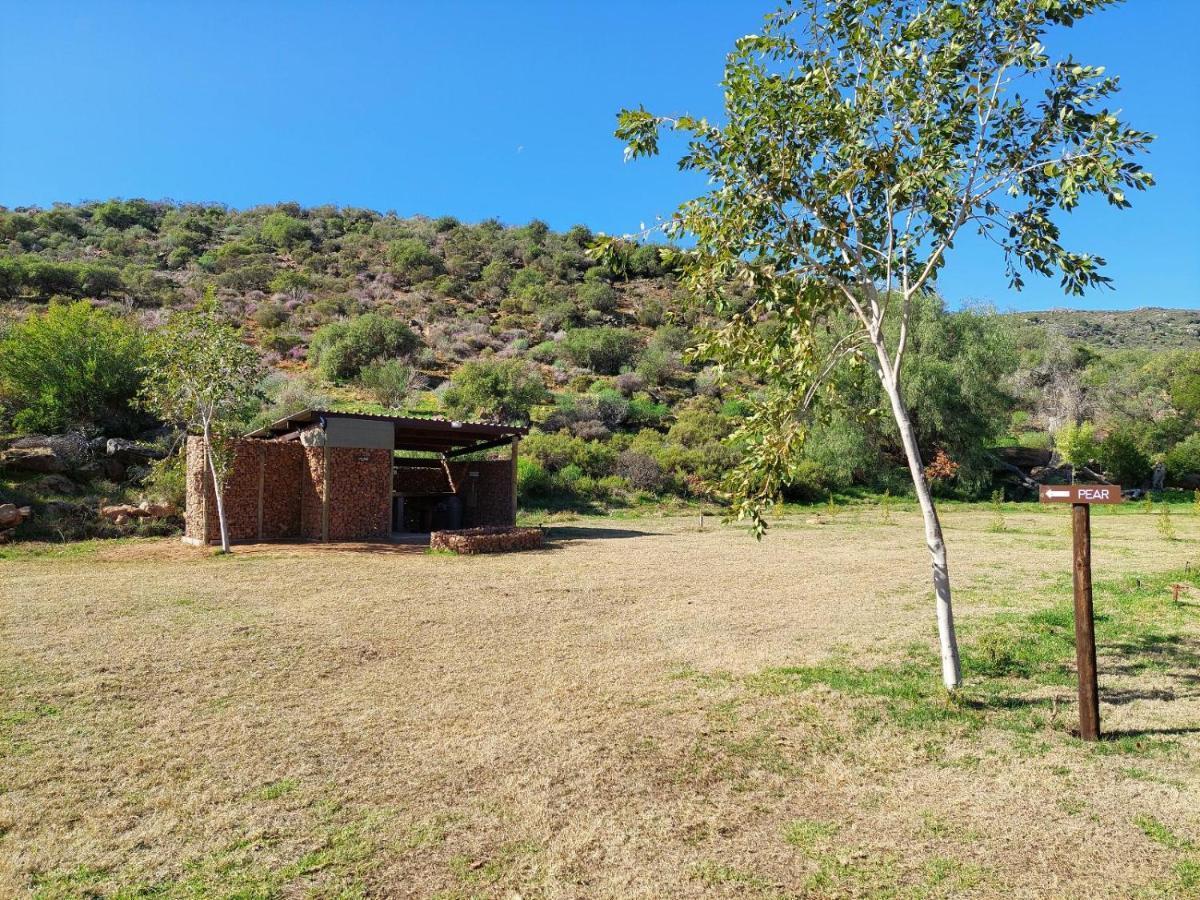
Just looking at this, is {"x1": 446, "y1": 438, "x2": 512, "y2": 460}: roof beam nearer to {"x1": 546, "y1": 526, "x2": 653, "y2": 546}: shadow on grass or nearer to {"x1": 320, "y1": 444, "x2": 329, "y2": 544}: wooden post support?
{"x1": 546, "y1": 526, "x2": 653, "y2": 546}: shadow on grass

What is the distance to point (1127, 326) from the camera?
7181cm

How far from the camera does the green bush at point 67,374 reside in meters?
19.4

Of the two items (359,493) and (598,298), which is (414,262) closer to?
(598,298)

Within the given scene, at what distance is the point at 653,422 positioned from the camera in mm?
31531

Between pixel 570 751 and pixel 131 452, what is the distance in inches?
707

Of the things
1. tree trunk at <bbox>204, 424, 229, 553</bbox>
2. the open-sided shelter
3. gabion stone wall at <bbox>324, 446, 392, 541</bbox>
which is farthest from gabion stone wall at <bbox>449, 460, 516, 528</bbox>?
tree trunk at <bbox>204, 424, 229, 553</bbox>

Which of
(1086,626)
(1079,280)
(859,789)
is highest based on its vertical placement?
(1079,280)

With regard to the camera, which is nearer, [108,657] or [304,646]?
[108,657]

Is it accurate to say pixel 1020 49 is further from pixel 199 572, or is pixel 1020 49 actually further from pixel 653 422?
pixel 653 422

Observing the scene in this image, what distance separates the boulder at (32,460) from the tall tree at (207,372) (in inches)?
201

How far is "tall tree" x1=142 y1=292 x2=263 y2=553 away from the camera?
13508 mm

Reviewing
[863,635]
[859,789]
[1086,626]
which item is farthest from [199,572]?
[1086,626]

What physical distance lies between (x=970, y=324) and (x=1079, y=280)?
26.0 metres

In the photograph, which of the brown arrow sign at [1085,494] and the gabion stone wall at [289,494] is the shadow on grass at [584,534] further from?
the brown arrow sign at [1085,494]
